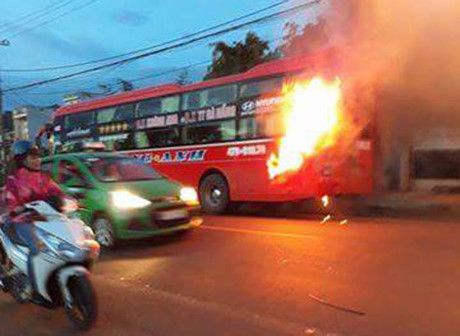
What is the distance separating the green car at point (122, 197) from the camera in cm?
1024

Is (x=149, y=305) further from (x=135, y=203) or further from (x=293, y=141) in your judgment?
(x=293, y=141)

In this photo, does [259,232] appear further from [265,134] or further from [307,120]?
[265,134]

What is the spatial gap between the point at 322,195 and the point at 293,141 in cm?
120

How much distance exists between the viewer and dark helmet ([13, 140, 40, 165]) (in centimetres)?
661

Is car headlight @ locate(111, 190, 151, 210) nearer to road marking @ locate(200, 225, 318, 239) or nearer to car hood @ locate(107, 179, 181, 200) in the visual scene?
car hood @ locate(107, 179, 181, 200)

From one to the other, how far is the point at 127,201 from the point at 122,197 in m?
0.11

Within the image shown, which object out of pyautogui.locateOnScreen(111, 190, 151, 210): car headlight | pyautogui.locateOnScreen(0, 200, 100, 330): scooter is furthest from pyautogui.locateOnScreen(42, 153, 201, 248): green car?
pyautogui.locateOnScreen(0, 200, 100, 330): scooter

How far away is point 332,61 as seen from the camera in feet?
44.0

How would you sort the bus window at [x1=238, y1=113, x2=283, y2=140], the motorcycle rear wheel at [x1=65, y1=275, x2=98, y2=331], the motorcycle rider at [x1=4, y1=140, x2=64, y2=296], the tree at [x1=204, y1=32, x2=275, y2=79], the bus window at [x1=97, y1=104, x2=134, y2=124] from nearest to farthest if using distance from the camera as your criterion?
the motorcycle rear wheel at [x1=65, y1=275, x2=98, y2=331] < the motorcycle rider at [x1=4, y1=140, x2=64, y2=296] < the bus window at [x1=238, y1=113, x2=283, y2=140] < the bus window at [x1=97, y1=104, x2=134, y2=124] < the tree at [x1=204, y1=32, x2=275, y2=79]

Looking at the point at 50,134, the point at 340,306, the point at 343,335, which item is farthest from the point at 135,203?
A: the point at 50,134

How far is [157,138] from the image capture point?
17.7m

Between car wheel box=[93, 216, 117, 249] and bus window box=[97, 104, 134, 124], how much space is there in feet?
26.9

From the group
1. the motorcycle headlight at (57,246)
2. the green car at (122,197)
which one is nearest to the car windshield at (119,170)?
the green car at (122,197)

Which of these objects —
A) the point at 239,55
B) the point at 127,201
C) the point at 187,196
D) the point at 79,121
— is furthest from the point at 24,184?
the point at 239,55
